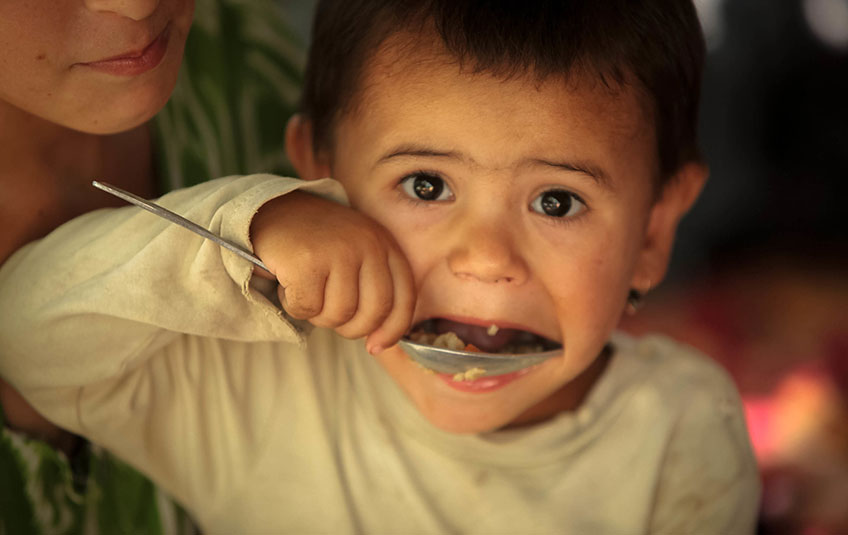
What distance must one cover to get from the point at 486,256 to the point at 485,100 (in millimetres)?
120

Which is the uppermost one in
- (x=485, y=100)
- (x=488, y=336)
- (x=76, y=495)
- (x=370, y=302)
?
(x=485, y=100)

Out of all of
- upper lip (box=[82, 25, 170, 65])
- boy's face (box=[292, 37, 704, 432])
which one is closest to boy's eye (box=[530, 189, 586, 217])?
boy's face (box=[292, 37, 704, 432])

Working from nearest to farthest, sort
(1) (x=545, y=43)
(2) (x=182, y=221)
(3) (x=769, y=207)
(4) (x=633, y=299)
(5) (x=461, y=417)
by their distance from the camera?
(2) (x=182, y=221), (1) (x=545, y=43), (5) (x=461, y=417), (4) (x=633, y=299), (3) (x=769, y=207)

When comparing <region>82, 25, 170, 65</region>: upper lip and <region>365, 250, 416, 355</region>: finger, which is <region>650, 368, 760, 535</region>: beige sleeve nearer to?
<region>365, 250, 416, 355</region>: finger

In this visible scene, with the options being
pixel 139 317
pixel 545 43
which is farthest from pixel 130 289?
pixel 545 43

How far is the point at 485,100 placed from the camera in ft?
2.34

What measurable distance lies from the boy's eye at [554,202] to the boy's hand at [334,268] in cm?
13

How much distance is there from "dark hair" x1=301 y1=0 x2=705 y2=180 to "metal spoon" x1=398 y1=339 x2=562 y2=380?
21cm

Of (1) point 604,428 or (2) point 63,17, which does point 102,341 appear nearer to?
(2) point 63,17

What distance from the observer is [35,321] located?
69 centimetres

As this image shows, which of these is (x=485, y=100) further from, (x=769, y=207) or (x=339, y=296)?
(x=769, y=207)

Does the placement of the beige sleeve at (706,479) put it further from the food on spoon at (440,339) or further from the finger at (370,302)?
the finger at (370,302)

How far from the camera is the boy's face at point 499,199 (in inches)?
28.3

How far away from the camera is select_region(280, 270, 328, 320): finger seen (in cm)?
63
